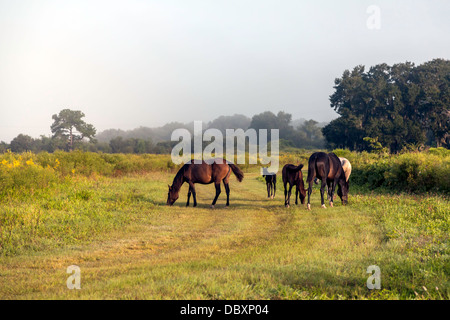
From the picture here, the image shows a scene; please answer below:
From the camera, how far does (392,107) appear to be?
50938 mm

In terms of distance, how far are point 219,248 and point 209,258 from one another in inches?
37.6

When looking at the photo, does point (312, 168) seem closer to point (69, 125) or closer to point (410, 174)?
point (410, 174)

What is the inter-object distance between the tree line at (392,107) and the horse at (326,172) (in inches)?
1324

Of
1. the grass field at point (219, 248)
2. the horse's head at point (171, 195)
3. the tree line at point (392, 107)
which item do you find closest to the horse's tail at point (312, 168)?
the grass field at point (219, 248)

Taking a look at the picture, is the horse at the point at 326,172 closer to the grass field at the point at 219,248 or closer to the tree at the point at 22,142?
the grass field at the point at 219,248

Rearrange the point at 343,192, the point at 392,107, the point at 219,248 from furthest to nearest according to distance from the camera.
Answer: the point at 392,107
the point at 343,192
the point at 219,248

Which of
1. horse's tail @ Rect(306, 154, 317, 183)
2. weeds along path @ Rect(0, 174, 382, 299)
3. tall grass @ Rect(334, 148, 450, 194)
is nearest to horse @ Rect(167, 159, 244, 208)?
weeds along path @ Rect(0, 174, 382, 299)

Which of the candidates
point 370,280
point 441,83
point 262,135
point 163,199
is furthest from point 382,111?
point 370,280

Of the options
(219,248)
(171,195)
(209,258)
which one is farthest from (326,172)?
(209,258)

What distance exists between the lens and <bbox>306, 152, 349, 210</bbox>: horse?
43.8 feet

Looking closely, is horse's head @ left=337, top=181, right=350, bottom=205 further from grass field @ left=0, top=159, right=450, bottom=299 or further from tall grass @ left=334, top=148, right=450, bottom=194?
tall grass @ left=334, top=148, right=450, bottom=194

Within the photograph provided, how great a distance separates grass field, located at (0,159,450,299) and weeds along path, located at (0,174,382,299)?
0.02 m

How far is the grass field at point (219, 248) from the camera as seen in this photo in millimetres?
5176
